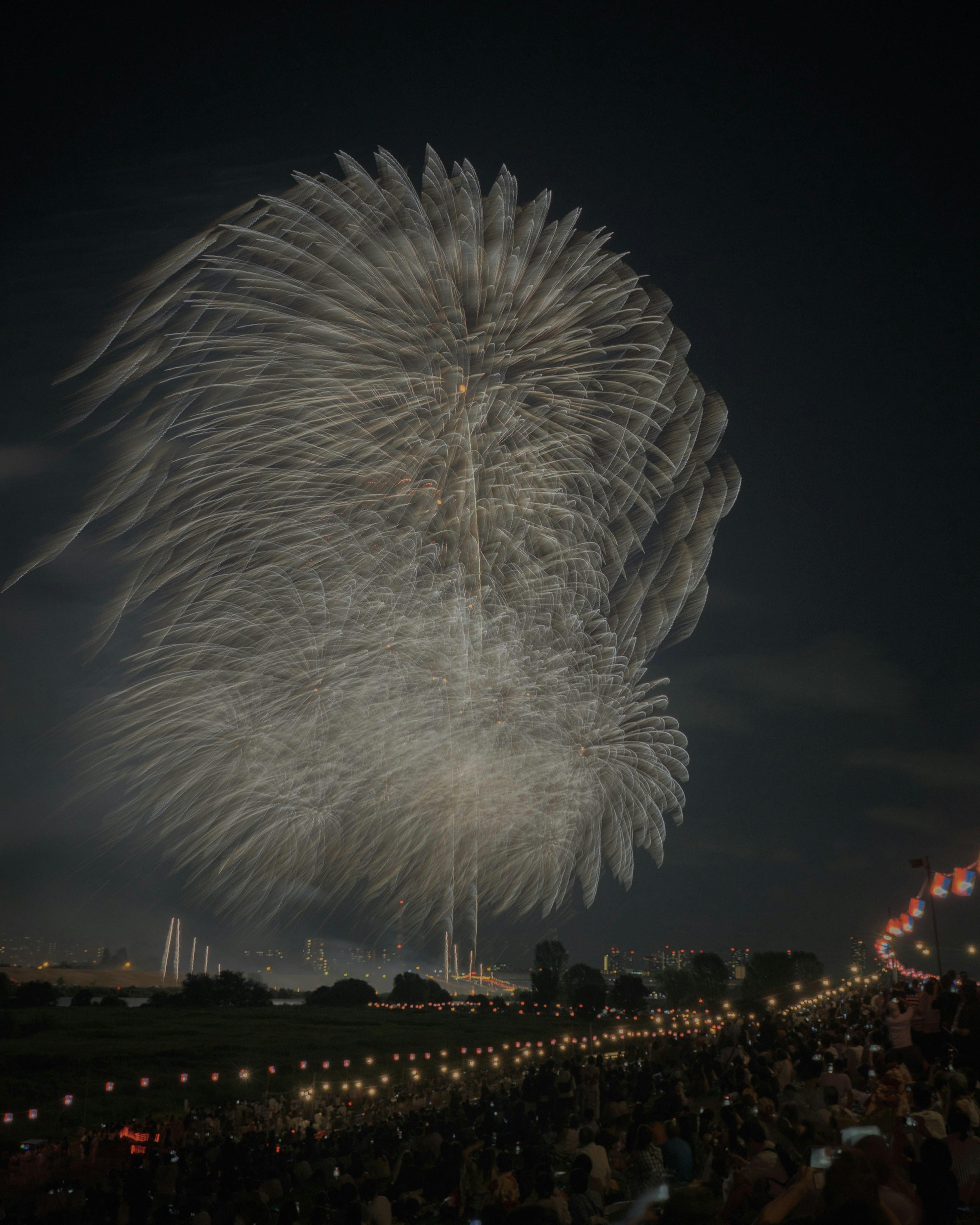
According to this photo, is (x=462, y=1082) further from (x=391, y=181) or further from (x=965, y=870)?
(x=391, y=181)

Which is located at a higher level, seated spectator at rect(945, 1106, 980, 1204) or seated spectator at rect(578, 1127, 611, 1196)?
seated spectator at rect(945, 1106, 980, 1204)

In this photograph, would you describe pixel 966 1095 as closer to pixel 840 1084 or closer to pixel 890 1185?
pixel 840 1084

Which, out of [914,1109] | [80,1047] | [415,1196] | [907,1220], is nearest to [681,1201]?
[907,1220]

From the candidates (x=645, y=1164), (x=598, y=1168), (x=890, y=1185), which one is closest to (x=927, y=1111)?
(x=645, y=1164)

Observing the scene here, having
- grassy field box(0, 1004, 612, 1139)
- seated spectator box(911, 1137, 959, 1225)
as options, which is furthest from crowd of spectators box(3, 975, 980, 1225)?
grassy field box(0, 1004, 612, 1139)

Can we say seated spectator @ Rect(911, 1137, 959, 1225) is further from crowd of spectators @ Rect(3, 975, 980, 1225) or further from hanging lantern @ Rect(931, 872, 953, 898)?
hanging lantern @ Rect(931, 872, 953, 898)
